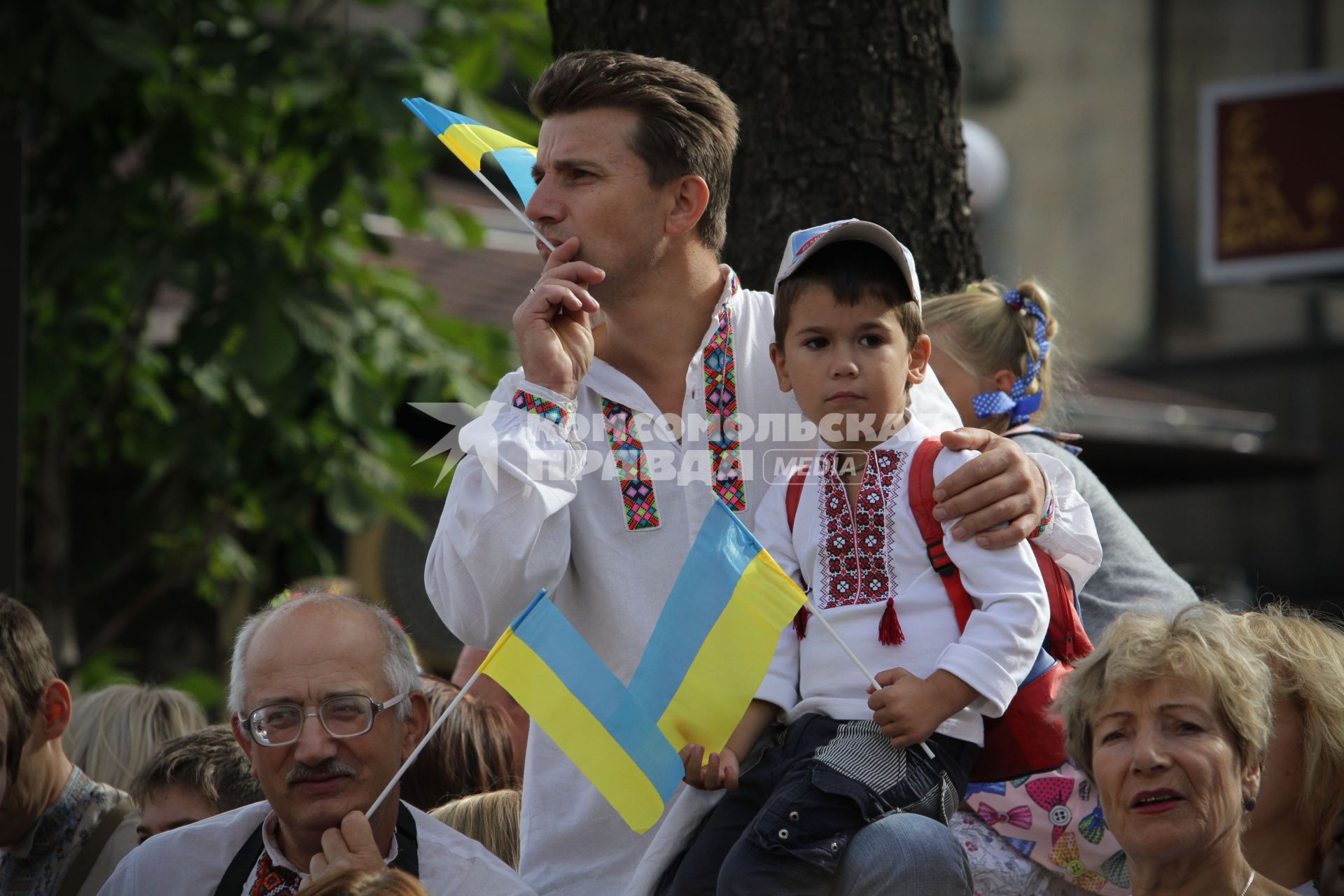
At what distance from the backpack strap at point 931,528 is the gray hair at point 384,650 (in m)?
0.99

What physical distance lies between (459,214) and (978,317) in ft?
11.1

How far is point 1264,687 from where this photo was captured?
2.86 meters

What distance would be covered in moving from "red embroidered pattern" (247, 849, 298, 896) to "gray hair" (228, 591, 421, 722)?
11.0 inches

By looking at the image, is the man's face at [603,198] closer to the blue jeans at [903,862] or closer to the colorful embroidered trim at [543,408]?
the colorful embroidered trim at [543,408]

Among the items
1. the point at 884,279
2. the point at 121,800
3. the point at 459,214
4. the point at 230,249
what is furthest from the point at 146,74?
the point at 884,279

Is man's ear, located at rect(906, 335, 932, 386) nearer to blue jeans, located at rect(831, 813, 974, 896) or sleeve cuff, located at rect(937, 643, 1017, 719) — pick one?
sleeve cuff, located at rect(937, 643, 1017, 719)

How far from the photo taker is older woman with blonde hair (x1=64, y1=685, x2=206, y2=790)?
167 inches

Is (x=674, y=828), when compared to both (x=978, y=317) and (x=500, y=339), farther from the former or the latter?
(x=500, y=339)

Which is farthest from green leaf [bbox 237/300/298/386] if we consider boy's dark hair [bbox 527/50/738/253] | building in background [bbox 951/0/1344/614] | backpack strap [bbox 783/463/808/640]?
building in background [bbox 951/0/1344/614]

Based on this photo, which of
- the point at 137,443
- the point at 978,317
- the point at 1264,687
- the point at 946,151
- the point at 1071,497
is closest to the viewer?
the point at 1264,687

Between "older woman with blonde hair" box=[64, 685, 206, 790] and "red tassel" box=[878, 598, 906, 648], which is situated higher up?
"red tassel" box=[878, 598, 906, 648]

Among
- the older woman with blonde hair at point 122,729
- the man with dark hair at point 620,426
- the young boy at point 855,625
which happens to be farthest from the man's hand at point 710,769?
the older woman with blonde hair at point 122,729

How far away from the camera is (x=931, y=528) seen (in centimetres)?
291

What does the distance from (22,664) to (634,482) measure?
1454 millimetres
